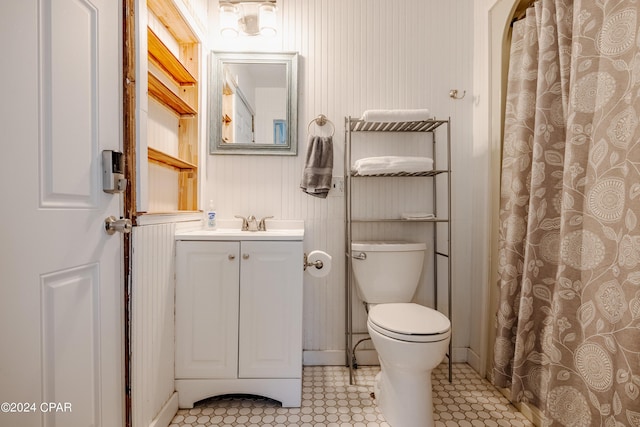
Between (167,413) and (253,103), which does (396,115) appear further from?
(167,413)

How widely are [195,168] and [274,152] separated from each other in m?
0.46

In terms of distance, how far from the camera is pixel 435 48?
1891 millimetres

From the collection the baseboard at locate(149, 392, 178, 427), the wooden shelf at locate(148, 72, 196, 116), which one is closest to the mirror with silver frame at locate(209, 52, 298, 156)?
the wooden shelf at locate(148, 72, 196, 116)

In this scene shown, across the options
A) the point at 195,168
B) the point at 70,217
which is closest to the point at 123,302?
the point at 70,217

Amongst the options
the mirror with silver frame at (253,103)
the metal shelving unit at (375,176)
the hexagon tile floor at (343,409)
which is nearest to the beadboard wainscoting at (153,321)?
the hexagon tile floor at (343,409)

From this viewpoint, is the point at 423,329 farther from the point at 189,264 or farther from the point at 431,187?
the point at 189,264

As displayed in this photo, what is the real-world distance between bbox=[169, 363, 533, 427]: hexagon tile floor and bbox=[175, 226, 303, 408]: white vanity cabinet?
0.28 feet

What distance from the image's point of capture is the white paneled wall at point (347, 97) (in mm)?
1859

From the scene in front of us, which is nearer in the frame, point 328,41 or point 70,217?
point 70,217

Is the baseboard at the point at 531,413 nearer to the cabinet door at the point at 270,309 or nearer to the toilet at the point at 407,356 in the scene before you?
the toilet at the point at 407,356

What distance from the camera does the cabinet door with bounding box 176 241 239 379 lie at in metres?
1.43

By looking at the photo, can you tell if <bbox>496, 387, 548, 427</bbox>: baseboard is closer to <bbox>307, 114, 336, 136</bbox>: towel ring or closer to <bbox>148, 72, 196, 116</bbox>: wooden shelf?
<bbox>307, 114, 336, 136</bbox>: towel ring

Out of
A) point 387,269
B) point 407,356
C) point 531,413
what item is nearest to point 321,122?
point 387,269

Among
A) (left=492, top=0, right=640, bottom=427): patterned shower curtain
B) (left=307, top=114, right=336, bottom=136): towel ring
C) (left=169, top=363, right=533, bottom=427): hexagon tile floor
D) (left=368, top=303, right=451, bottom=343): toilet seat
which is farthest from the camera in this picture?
(left=307, top=114, right=336, bottom=136): towel ring
